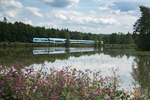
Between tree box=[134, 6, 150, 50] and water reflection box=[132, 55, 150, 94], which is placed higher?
tree box=[134, 6, 150, 50]

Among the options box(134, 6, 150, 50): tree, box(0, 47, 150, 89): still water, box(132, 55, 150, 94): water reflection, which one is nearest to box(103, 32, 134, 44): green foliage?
box(134, 6, 150, 50): tree

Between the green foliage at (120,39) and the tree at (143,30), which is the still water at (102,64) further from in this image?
the green foliage at (120,39)

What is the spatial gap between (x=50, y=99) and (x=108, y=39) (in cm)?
14171

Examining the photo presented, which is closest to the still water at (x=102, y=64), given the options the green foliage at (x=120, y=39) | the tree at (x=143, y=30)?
the tree at (x=143, y=30)

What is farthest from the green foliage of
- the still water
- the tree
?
the still water

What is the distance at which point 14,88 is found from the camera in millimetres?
4113

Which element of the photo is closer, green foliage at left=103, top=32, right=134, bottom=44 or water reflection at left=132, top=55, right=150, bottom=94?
water reflection at left=132, top=55, right=150, bottom=94

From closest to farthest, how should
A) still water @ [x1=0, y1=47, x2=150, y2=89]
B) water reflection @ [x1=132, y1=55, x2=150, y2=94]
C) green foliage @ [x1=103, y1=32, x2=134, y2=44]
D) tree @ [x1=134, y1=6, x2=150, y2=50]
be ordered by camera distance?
water reflection @ [x1=132, y1=55, x2=150, y2=94] < still water @ [x1=0, y1=47, x2=150, y2=89] < tree @ [x1=134, y1=6, x2=150, y2=50] < green foliage @ [x1=103, y1=32, x2=134, y2=44]

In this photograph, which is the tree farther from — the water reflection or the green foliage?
the green foliage

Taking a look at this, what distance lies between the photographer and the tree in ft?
150

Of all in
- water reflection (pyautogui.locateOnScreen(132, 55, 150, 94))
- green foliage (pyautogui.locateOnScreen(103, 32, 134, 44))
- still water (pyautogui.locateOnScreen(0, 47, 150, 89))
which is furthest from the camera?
green foliage (pyautogui.locateOnScreen(103, 32, 134, 44))

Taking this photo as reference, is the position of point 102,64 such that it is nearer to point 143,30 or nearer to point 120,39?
point 143,30

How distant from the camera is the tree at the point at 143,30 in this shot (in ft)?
150

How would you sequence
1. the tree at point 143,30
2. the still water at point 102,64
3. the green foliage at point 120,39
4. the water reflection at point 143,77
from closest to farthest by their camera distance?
the water reflection at point 143,77 < the still water at point 102,64 < the tree at point 143,30 < the green foliage at point 120,39
